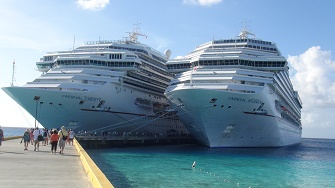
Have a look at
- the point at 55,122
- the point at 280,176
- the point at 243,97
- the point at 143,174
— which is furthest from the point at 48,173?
the point at 55,122

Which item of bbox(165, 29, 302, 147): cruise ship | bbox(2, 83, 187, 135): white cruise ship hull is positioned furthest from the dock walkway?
bbox(2, 83, 187, 135): white cruise ship hull

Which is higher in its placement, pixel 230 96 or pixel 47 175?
pixel 230 96

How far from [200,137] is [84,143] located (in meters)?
13.4

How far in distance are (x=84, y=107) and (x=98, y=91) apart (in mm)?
2438

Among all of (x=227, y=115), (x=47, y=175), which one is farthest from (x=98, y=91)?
(x=47, y=175)

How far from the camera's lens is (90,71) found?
47906 millimetres

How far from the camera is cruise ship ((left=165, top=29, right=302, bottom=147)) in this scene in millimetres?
39000

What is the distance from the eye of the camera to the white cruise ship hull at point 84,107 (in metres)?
43.1

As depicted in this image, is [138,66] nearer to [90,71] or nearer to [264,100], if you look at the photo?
[90,71]

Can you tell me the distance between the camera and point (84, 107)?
4422 cm

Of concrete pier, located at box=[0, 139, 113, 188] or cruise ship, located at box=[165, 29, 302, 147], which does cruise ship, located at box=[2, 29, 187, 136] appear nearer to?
cruise ship, located at box=[165, 29, 302, 147]

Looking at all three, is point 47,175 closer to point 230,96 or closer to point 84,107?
point 230,96

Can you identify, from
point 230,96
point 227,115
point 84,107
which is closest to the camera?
point 230,96

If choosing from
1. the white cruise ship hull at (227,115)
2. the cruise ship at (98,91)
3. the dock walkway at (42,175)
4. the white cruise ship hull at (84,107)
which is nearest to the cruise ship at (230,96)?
the white cruise ship hull at (227,115)
